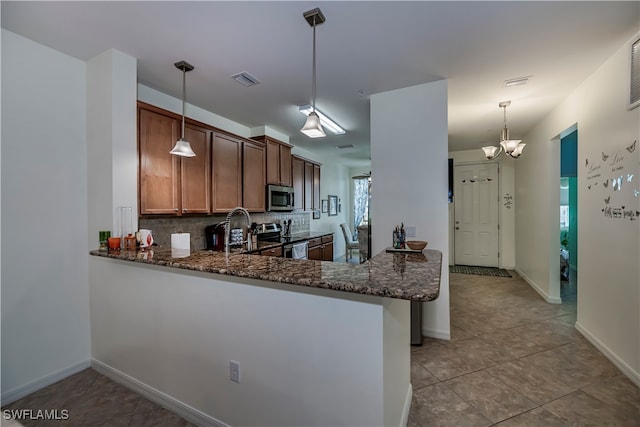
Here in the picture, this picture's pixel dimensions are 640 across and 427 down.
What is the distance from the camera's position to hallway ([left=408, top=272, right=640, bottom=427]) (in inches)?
73.1

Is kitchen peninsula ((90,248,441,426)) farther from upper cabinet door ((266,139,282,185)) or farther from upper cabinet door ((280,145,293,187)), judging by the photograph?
upper cabinet door ((280,145,293,187))

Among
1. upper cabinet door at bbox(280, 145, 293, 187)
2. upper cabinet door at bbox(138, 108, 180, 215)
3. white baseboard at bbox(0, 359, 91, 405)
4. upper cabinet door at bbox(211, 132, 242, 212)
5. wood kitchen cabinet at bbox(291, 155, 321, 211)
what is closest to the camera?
white baseboard at bbox(0, 359, 91, 405)

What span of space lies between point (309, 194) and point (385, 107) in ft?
9.31

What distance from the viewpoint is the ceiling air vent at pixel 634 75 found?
6.87ft

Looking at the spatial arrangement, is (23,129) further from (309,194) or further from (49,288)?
(309,194)

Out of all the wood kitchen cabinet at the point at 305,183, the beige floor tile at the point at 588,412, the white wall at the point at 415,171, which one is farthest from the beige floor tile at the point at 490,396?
the wood kitchen cabinet at the point at 305,183

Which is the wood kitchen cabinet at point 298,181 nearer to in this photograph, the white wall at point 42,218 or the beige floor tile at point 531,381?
the white wall at point 42,218

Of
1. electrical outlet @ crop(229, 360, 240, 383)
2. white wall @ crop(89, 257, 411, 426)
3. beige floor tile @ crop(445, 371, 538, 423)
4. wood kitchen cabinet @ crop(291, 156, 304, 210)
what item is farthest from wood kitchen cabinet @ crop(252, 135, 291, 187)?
Result: beige floor tile @ crop(445, 371, 538, 423)

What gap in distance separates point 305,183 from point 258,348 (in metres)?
4.16

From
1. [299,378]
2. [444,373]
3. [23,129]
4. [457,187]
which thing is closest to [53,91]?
[23,129]

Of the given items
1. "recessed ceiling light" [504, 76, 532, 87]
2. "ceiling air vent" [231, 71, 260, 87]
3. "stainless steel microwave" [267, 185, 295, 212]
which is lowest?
"stainless steel microwave" [267, 185, 295, 212]

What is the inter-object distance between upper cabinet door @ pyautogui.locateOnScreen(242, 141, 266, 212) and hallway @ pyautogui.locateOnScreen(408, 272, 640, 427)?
2.64 m

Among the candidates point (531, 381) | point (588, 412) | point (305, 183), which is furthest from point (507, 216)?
point (588, 412)

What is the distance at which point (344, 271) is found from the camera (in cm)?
140
